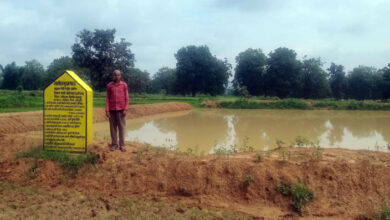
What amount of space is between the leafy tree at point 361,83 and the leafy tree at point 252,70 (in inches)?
696

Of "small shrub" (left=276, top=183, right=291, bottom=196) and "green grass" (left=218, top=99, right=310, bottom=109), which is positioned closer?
"small shrub" (left=276, top=183, right=291, bottom=196)

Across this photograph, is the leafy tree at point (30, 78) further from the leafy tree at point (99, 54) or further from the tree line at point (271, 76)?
the leafy tree at point (99, 54)

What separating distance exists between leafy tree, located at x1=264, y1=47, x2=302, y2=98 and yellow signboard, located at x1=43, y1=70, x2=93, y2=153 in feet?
141

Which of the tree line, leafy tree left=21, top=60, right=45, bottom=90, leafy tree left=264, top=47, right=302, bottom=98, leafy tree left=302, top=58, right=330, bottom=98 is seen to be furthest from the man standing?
leafy tree left=21, top=60, right=45, bottom=90

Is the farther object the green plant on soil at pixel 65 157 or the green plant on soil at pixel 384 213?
the green plant on soil at pixel 65 157

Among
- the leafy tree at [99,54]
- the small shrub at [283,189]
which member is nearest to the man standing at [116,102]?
the small shrub at [283,189]

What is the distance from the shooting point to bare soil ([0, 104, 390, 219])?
191 inches

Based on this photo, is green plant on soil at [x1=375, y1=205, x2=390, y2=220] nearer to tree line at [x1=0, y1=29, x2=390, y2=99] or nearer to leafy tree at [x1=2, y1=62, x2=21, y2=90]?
tree line at [x1=0, y1=29, x2=390, y2=99]

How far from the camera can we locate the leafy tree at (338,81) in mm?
56781

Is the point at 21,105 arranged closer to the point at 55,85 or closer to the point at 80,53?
the point at 80,53

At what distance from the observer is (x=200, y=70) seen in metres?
50.6

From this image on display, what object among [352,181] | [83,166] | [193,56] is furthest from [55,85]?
[193,56]

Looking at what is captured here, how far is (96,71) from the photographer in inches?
1111

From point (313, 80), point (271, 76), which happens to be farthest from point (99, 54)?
point (313, 80)
